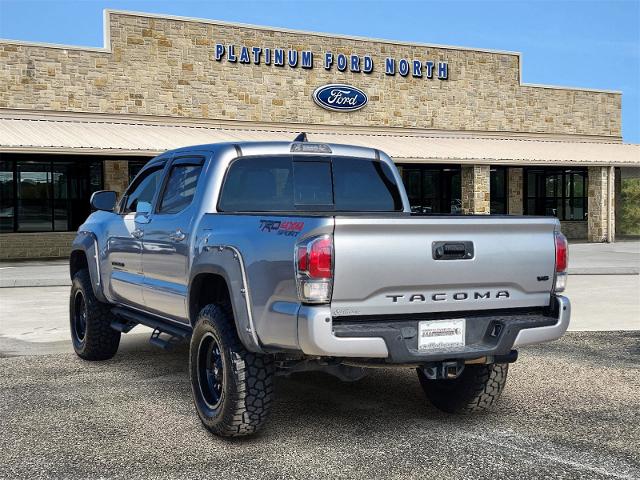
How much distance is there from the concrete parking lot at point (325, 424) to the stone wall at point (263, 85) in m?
16.5

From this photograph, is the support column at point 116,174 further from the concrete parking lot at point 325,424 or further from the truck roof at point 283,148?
the truck roof at point 283,148

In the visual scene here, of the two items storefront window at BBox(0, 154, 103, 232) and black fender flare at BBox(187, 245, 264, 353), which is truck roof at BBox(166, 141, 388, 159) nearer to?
black fender flare at BBox(187, 245, 264, 353)

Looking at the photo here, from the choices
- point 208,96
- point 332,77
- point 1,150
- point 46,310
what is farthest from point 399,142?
point 46,310

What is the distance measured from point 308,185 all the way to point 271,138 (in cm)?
1880

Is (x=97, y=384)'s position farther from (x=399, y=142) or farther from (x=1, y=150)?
(x=399, y=142)

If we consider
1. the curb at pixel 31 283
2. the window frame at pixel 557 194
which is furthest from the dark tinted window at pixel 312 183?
the window frame at pixel 557 194

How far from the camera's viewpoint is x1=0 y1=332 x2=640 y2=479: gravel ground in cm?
490

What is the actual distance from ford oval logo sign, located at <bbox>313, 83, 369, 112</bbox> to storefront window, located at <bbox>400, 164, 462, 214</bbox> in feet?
10.9

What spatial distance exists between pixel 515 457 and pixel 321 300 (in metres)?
1.60

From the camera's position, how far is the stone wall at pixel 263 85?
24.1 m

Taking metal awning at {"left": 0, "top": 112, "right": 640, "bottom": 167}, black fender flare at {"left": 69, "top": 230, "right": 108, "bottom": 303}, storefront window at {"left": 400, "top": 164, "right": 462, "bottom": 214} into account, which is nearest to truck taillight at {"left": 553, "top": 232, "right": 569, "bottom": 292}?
black fender flare at {"left": 69, "top": 230, "right": 108, "bottom": 303}

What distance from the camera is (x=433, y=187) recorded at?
3142cm

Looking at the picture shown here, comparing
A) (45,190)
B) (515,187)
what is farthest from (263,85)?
(515,187)

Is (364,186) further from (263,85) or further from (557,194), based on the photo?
(557,194)
